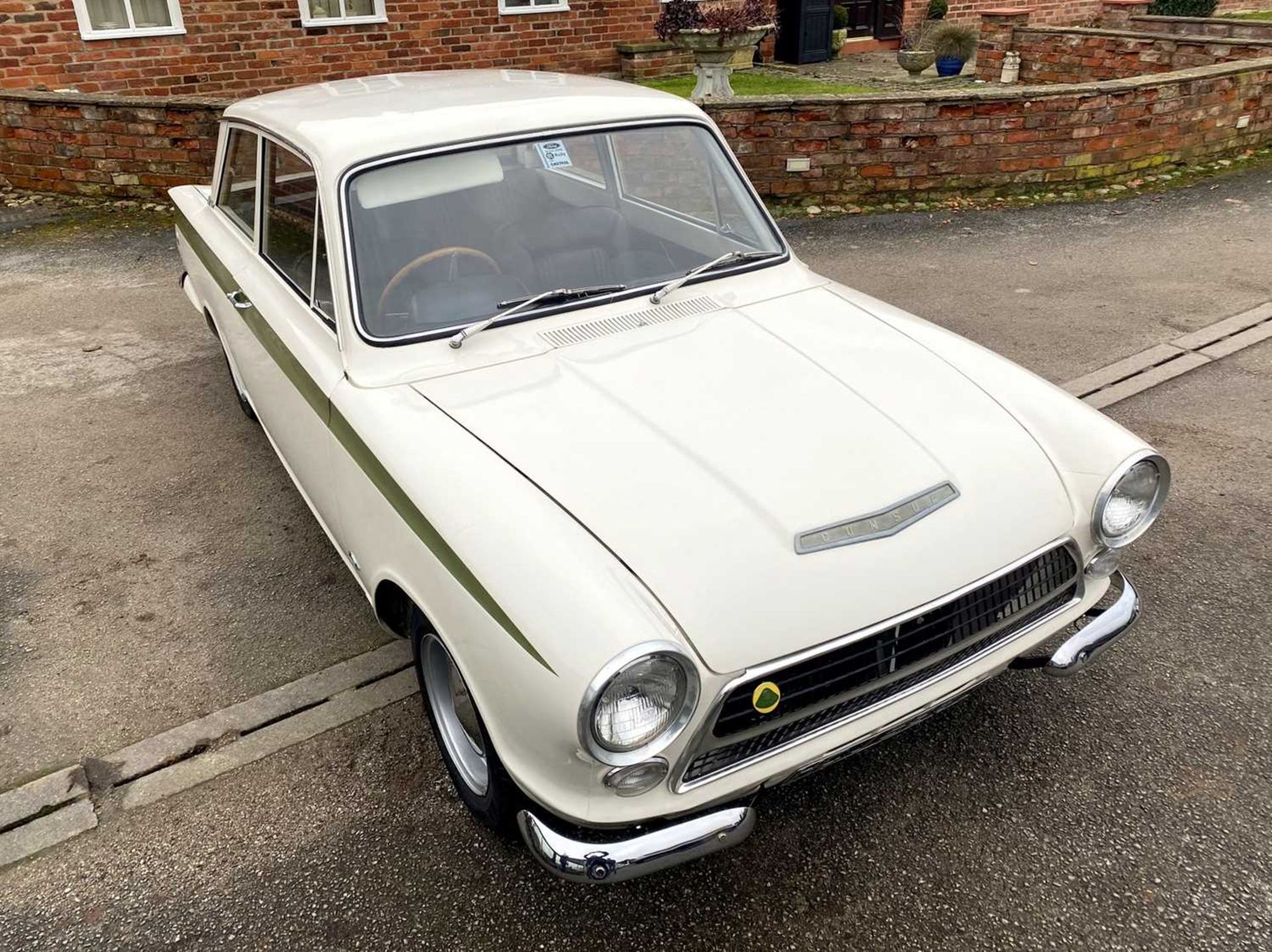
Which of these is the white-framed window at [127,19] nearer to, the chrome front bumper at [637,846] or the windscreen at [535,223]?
the windscreen at [535,223]

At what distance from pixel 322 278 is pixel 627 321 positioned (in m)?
0.98

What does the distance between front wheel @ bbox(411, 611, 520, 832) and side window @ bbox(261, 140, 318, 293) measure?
1329 mm

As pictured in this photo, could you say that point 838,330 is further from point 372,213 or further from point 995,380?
point 372,213

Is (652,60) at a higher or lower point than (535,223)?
higher

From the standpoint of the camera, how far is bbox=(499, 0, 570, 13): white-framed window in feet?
37.9

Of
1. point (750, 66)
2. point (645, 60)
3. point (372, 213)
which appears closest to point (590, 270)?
point (372, 213)

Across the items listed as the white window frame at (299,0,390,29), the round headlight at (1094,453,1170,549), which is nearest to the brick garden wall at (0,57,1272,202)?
the white window frame at (299,0,390,29)

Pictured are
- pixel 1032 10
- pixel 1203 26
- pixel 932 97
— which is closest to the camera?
pixel 932 97

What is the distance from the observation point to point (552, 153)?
3.14 m

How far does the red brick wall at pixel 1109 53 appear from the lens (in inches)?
395

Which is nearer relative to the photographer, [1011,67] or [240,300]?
[240,300]

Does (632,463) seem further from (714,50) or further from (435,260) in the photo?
(714,50)

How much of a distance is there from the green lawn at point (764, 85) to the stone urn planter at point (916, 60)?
160 cm

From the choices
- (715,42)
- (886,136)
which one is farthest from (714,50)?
(886,136)
